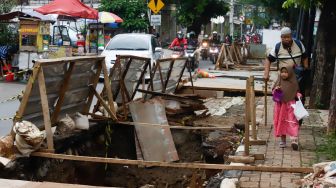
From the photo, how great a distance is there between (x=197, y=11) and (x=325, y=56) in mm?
25057

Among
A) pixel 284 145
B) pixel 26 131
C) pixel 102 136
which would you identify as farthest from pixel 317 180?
pixel 102 136

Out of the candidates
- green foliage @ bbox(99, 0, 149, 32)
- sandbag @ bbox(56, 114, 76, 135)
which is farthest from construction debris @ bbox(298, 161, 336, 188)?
green foliage @ bbox(99, 0, 149, 32)

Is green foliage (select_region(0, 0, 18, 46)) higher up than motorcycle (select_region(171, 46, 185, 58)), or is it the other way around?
green foliage (select_region(0, 0, 18, 46))

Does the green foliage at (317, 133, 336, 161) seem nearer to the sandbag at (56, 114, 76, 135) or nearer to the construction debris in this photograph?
the construction debris

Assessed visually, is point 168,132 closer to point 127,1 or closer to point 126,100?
point 126,100

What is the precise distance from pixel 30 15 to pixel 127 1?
16723 millimetres

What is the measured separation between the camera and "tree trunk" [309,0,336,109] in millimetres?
11242

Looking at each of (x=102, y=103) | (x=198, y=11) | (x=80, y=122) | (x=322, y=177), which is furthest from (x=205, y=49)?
(x=322, y=177)

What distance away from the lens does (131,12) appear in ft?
115

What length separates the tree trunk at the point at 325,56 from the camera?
1124 cm

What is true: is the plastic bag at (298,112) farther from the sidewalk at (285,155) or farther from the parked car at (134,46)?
the parked car at (134,46)

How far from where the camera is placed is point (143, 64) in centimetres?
987

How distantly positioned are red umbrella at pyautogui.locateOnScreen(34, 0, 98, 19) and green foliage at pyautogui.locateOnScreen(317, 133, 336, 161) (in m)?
14.3

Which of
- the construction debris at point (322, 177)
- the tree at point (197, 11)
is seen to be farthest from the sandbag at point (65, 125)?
the tree at point (197, 11)
